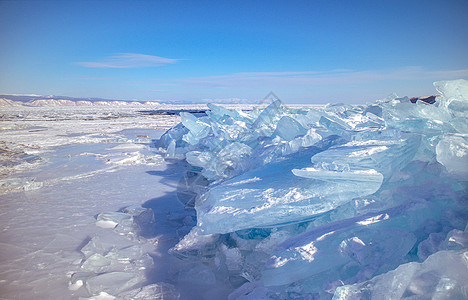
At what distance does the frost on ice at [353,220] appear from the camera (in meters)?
1.07

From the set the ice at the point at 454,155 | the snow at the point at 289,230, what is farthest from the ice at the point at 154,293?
the ice at the point at 454,155

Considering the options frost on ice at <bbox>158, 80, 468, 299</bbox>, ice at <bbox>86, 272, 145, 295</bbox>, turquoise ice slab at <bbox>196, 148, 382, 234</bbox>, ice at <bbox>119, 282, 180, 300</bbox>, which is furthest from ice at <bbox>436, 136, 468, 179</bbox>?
ice at <bbox>86, 272, 145, 295</bbox>

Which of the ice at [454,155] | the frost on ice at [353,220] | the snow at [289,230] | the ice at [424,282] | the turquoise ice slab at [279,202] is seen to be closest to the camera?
Answer: the ice at [424,282]

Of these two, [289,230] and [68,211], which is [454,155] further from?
[68,211]

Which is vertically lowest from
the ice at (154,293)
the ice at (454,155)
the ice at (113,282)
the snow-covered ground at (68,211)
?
the ice at (154,293)

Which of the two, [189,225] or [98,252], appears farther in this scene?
[189,225]

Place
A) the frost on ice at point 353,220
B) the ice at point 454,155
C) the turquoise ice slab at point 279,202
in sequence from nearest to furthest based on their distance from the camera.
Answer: the frost on ice at point 353,220
the ice at point 454,155
the turquoise ice slab at point 279,202

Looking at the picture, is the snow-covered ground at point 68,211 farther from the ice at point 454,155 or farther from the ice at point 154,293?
the ice at point 454,155

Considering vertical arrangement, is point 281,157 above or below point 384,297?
above

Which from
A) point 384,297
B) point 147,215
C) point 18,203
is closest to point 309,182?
point 384,297

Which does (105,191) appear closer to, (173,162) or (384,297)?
(173,162)

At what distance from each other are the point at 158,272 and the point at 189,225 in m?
0.65

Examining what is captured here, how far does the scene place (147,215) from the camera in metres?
2.50

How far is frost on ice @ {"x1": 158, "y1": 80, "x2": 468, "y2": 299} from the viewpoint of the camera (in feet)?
3.52
